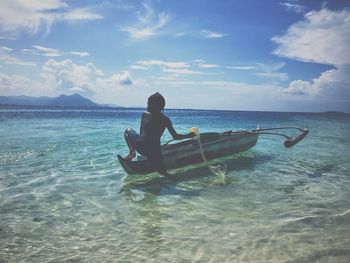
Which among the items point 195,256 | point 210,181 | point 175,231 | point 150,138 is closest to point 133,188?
point 150,138

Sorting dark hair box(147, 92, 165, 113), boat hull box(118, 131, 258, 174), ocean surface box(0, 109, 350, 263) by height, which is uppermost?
dark hair box(147, 92, 165, 113)

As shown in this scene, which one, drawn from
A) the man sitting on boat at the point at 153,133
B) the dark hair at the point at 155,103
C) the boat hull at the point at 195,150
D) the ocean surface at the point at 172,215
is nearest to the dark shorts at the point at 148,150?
the man sitting on boat at the point at 153,133

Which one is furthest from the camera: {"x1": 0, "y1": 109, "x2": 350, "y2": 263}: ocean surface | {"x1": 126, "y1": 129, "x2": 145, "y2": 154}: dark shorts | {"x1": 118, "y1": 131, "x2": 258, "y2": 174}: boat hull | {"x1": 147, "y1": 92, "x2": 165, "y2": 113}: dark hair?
{"x1": 118, "y1": 131, "x2": 258, "y2": 174}: boat hull

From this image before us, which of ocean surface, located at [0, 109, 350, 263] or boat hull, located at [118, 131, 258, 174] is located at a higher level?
boat hull, located at [118, 131, 258, 174]

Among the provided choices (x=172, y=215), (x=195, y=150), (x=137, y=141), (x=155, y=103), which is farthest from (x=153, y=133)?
(x=172, y=215)

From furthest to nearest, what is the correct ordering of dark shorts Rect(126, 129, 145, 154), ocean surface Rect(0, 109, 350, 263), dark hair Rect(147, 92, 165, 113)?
dark shorts Rect(126, 129, 145, 154), dark hair Rect(147, 92, 165, 113), ocean surface Rect(0, 109, 350, 263)

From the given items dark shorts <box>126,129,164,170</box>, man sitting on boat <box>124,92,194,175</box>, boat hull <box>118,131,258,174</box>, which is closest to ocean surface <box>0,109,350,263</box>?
boat hull <box>118,131,258,174</box>

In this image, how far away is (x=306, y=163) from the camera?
527 inches

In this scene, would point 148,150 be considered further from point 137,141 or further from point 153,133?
point 153,133

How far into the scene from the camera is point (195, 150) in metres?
11.2

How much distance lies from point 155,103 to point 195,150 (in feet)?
10.9

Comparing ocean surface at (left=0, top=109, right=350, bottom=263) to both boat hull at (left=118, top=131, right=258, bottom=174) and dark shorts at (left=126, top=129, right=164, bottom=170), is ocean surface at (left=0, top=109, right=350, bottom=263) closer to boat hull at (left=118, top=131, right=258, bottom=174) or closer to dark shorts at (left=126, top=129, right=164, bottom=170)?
boat hull at (left=118, top=131, right=258, bottom=174)

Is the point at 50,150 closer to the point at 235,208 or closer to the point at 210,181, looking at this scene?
the point at 210,181

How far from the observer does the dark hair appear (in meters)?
8.47
